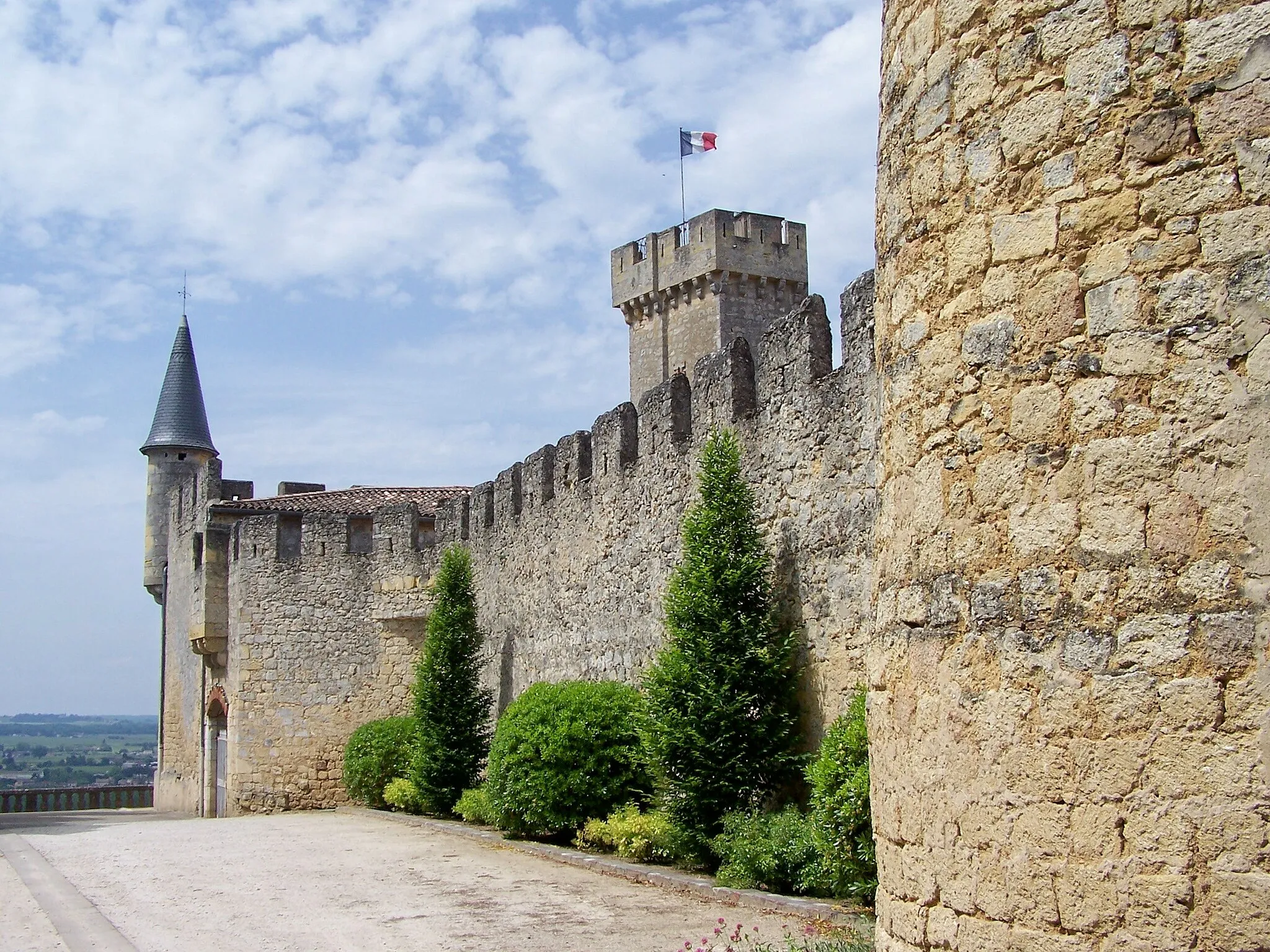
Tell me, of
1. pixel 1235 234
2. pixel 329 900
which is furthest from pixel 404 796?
pixel 1235 234

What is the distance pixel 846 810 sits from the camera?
8.43m

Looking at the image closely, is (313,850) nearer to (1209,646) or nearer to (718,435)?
(718,435)

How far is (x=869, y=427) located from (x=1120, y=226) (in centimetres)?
621

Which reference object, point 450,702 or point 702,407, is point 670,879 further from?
point 450,702

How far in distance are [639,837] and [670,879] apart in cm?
123

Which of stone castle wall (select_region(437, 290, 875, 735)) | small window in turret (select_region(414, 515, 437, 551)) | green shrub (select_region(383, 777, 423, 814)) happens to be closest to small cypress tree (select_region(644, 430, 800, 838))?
stone castle wall (select_region(437, 290, 875, 735))

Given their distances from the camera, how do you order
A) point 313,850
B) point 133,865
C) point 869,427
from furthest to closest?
1. point 313,850
2. point 133,865
3. point 869,427

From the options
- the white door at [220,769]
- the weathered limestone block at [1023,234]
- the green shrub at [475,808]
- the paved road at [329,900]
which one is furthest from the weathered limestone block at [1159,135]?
the white door at [220,769]

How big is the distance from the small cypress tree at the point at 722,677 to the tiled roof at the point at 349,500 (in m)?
13.7

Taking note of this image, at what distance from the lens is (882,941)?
13.3ft

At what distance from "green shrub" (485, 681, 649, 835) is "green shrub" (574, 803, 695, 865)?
0.27 m

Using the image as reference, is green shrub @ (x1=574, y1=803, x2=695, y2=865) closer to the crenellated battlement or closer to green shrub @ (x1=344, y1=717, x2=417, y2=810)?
the crenellated battlement

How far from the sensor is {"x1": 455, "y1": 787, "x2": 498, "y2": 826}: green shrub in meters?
15.6

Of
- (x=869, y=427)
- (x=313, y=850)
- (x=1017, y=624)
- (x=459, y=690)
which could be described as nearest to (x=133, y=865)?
(x=313, y=850)
